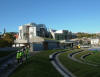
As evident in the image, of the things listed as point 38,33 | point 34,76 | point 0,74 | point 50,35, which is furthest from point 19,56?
point 50,35

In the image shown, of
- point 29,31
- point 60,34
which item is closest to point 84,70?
point 29,31

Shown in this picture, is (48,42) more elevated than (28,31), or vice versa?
(28,31)

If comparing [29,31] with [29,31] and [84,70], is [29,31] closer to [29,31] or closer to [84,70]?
[29,31]

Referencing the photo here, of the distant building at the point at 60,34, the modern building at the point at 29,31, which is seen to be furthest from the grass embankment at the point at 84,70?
the distant building at the point at 60,34

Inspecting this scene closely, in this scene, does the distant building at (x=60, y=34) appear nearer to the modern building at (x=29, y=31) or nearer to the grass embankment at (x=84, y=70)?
the modern building at (x=29, y=31)

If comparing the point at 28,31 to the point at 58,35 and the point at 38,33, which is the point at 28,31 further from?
the point at 58,35

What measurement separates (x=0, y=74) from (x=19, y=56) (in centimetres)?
514

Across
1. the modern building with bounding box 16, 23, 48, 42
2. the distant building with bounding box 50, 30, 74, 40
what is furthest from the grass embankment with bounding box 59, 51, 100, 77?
the distant building with bounding box 50, 30, 74, 40

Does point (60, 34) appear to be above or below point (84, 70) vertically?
above

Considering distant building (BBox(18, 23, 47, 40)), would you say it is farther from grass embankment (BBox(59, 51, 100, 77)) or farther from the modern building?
grass embankment (BBox(59, 51, 100, 77))

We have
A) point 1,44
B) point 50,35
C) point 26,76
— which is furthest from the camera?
point 50,35

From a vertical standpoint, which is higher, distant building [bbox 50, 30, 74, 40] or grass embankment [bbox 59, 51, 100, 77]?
distant building [bbox 50, 30, 74, 40]

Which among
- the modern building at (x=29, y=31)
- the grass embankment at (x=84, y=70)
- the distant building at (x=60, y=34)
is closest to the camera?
the grass embankment at (x=84, y=70)

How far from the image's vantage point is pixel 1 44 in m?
74.2
